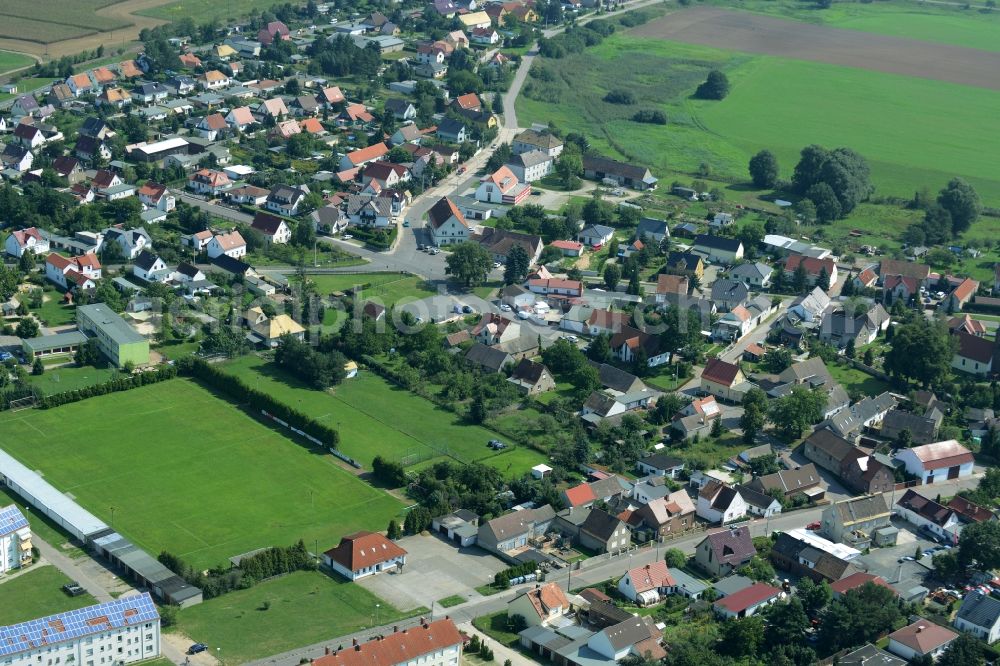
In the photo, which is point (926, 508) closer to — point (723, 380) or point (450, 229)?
point (723, 380)

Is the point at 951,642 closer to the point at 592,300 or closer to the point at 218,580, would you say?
the point at 218,580

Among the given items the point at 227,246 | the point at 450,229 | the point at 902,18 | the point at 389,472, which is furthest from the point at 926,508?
the point at 902,18

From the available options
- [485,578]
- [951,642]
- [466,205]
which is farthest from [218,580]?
[466,205]

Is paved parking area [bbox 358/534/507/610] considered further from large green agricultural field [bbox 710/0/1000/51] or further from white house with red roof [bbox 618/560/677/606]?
large green agricultural field [bbox 710/0/1000/51]

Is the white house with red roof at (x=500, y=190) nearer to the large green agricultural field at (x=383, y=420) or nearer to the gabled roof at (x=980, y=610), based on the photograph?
the large green agricultural field at (x=383, y=420)

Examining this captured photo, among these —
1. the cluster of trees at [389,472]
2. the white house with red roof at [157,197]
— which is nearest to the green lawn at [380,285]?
the white house with red roof at [157,197]

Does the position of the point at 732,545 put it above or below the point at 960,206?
below
